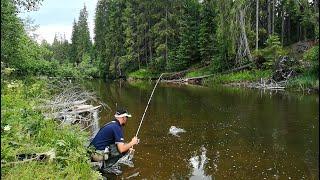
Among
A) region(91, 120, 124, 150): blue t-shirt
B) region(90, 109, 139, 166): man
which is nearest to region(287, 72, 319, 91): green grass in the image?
region(90, 109, 139, 166): man

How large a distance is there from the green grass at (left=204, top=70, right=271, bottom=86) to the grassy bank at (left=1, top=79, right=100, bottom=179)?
25.9 metres

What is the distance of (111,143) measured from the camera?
9000 millimetres

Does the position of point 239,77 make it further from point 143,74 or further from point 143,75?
point 143,74

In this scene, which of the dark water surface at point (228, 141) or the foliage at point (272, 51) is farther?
the foliage at point (272, 51)

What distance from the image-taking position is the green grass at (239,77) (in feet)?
111

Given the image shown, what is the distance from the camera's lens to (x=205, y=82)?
39469 mm

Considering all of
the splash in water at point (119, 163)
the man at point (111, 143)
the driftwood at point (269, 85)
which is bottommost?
the splash in water at point (119, 163)

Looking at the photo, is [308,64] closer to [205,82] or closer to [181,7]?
[205,82]

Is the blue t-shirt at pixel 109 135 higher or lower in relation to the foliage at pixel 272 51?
lower

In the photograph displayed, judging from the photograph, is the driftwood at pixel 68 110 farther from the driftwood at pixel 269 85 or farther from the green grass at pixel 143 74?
the green grass at pixel 143 74

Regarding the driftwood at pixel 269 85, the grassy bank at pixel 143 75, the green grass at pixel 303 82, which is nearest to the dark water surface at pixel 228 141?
the green grass at pixel 303 82

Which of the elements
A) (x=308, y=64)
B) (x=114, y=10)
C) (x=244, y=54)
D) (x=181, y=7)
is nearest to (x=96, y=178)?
(x=308, y=64)

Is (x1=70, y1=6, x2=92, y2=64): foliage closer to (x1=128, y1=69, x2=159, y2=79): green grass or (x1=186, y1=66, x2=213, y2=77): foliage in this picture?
(x1=128, y1=69, x2=159, y2=79): green grass

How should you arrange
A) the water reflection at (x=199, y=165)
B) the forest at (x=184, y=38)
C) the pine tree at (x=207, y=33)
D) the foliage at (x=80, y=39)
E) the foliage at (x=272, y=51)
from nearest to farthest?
1. the water reflection at (x=199, y=165)
2. the forest at (x=184, y=38)
3. the foliage at (x=272, y=51)
4. the pine tree at (x=207, y=33)
5. the foliage at (x=80, y=39)
